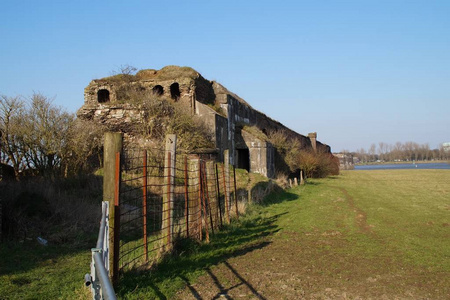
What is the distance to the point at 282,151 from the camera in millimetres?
29531

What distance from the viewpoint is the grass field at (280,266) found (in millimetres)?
5188

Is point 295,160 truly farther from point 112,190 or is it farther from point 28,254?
point 112,190

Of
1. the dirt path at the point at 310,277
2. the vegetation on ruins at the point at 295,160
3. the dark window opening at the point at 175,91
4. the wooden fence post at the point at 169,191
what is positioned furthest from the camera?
the vegetation on ruins at the point at 295,160

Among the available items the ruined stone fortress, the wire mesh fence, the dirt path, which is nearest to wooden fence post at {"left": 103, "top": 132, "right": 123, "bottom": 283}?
the wire mesh fence

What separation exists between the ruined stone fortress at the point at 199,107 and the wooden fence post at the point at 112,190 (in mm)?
12970

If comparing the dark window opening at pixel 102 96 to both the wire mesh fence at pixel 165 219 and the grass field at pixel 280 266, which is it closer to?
the wire mesh fence at pixel 165 219

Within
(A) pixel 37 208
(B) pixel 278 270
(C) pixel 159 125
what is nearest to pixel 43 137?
(C) pixel 159 125

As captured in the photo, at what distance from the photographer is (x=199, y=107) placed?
68.0 ft

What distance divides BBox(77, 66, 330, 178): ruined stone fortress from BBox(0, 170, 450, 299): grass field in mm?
9902

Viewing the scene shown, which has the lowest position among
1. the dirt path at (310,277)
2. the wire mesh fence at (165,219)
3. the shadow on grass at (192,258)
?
the dirt path at (310,277)

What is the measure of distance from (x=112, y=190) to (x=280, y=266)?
9.77 feet

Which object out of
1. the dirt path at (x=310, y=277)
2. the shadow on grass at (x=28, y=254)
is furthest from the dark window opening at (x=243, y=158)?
the shadow on grass at (x=28, y=254)

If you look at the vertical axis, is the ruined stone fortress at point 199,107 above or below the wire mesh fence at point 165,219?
above

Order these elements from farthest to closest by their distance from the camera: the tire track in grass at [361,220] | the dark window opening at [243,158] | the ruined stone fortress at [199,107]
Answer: the dark window opening at [243,158] → the ruined stone fortress at [199,107] → the tire track in grass at [361,220]
